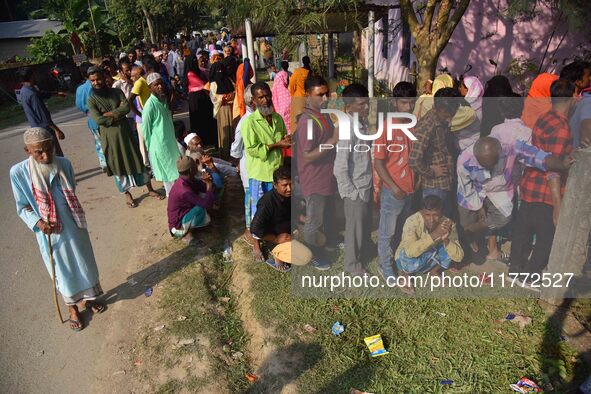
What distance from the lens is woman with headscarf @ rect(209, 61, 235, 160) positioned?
733cm

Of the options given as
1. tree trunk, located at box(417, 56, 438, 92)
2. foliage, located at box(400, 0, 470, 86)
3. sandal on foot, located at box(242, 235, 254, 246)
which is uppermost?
foliage, located at box(400, 0, 470, 86)

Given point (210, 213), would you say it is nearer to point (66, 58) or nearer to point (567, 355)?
point (567, 355)

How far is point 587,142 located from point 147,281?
13.6 feet

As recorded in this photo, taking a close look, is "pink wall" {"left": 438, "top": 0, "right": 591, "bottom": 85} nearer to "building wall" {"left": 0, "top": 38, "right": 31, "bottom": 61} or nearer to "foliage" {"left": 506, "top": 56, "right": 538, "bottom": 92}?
"foliage" {"left": 506, "top": 56, "right": 538, "bottom": 92}

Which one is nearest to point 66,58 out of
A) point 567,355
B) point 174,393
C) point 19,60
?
point 19,60

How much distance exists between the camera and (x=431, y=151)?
3.68 m

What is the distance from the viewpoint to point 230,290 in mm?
4414

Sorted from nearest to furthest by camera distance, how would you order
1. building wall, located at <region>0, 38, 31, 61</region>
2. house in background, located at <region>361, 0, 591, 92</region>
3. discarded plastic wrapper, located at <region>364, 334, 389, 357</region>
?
discarded plastic wrapper, located at <region>364, 334, 389, 357</region>, house in background, located at <region>361, 0, 591, 92</region>, building wall, located at <region>0, 38, 31, 61</region>

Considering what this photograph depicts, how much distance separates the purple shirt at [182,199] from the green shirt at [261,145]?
2.71ft

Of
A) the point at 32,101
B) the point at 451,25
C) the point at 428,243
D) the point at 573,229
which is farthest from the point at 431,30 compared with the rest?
the point at 32,101

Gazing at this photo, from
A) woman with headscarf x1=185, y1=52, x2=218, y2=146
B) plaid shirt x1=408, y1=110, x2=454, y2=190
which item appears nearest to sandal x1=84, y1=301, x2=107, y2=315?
plaid shirt x1=408, y1=110, x2=454, y2=190

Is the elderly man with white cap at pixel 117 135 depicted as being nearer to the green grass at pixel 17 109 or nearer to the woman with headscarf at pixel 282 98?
the woman with headscarf at pixel 282 98

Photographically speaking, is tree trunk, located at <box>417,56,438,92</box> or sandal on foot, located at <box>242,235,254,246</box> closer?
sandal on foot, located at <box>242,235,254,246</box>

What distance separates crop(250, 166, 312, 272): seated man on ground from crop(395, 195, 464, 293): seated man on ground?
0.96 m
